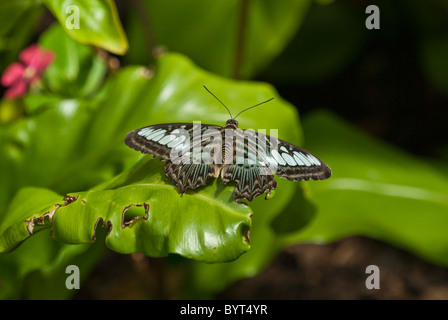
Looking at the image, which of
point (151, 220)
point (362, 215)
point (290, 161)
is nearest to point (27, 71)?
point (151, 220)

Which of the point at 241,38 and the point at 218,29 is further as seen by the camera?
the point at 218,29

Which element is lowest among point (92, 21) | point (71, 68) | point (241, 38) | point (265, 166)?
point (265, 166)

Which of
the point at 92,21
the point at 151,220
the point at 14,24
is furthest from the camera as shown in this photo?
the point at 14,24

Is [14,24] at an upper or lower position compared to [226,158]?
upper

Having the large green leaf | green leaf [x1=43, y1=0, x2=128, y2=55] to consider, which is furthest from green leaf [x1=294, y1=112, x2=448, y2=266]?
green leaf [x1=43, y1=0, x2=128, y2=55]

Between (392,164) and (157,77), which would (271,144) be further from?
(392,164)

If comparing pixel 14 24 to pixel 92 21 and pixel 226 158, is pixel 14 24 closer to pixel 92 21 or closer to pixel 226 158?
pixel 92 21

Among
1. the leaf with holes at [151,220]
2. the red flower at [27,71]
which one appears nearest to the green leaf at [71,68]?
the red flower at [27,71]

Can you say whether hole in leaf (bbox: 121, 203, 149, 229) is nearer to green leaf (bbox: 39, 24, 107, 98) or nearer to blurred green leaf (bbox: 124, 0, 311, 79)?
green leaf (bbox: 39, 24, 107, 98)
